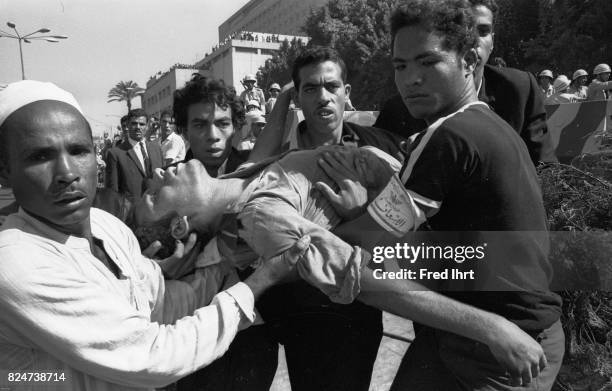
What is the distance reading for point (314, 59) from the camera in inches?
108

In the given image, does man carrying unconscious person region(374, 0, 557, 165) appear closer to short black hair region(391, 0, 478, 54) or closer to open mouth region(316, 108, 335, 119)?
open mouth region(316, 108, 335, 119)

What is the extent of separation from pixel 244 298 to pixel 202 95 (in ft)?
5.06

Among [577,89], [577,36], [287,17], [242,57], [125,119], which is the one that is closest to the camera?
[125,119]

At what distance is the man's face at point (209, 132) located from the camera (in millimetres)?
2787

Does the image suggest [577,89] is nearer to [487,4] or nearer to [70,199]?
[487,4]

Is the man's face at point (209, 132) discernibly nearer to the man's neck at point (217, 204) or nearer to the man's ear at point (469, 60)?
the man's neck at point (217, 204)

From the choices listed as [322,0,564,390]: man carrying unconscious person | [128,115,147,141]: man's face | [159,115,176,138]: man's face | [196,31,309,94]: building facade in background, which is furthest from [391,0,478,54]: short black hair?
[196,31,309,94]: building facade in background

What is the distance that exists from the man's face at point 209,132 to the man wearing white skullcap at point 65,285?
1273 mm

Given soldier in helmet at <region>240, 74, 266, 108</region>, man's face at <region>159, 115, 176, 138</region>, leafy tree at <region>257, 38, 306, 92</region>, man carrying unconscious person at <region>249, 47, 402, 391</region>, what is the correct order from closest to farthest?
man carrying unconscious person at <region>249, 47, 402, 391</region>
man's face at <region>159, 115, 176, 138</region>
soldier in helmet at <region>240, 74, 266, 108</region>
leafy tree at <region>257, 38, 306, 92</region>

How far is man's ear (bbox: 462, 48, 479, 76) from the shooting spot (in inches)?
69.8

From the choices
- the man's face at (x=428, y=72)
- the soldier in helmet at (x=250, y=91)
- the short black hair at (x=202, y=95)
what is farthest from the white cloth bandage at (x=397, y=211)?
the soldier in helmet at (x=250, y=91)

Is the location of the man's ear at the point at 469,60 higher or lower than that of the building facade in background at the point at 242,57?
lower

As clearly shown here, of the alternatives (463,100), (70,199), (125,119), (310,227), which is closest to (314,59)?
(463,100)

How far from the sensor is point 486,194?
5.14ft
